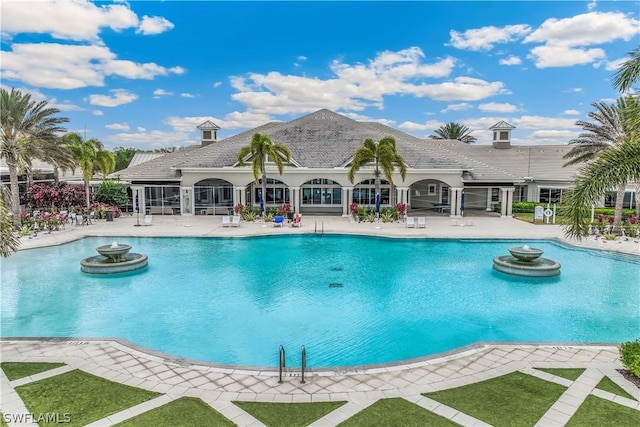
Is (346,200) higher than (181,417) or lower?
higher

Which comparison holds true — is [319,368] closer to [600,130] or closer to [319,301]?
[319,301]

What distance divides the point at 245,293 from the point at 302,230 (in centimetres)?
1097

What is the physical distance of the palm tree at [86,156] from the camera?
30.7 metres

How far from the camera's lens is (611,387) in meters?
7.93

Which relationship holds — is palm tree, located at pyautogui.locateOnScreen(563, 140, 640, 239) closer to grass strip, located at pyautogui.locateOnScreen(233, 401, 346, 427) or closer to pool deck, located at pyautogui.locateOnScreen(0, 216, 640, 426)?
pool deck, located at pyautogui.locateOnScreen(0, 216, 640, 426)

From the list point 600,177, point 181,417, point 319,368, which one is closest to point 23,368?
point 181,417

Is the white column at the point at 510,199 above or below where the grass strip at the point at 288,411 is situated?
above

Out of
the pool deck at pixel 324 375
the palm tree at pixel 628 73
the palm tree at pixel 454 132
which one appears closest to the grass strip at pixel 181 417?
the pool deck at pixel 324 375

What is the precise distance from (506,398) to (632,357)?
8.71 feet

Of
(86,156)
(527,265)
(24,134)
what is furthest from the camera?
(86,156)

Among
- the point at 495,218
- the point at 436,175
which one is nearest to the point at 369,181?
the point at 436,175

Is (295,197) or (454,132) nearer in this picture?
(295,197)

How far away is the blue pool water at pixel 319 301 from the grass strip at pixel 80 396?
104 inches

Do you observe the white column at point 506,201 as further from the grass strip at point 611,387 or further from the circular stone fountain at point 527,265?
the grass strip at point 611,387
